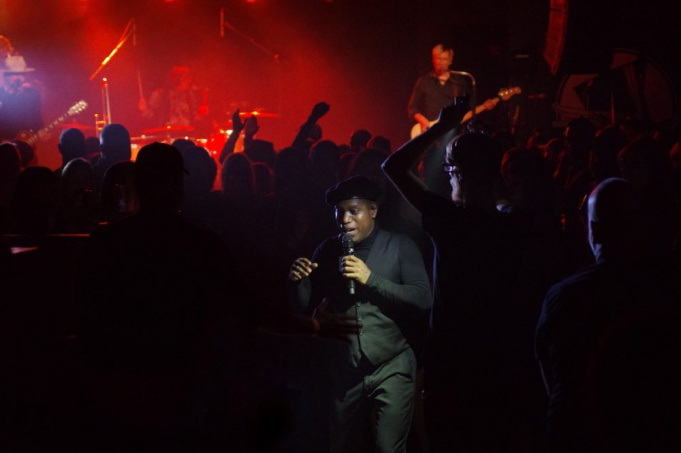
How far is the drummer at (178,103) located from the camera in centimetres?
1647

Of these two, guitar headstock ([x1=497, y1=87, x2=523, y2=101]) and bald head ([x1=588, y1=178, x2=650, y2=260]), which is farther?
guitar headstock ([x1=497, y1=87, x2=523, y2=101])

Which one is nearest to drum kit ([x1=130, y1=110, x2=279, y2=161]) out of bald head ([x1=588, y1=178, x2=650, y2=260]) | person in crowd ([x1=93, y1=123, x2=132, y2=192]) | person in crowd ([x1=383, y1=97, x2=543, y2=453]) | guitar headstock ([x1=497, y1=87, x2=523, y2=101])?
guitar headstock ([x1=497, y1=87, x2=523, y2=101])

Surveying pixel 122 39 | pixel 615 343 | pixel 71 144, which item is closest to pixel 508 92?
pixel 71 144

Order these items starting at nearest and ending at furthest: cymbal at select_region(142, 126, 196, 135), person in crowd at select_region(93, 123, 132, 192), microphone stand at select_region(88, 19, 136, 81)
Answer: person in crowd at select_region(93, 123, 132, 192), cymbal at select_region(142, 126, 196, 135), microphone stand at select_region(88, 19, 136, 81)

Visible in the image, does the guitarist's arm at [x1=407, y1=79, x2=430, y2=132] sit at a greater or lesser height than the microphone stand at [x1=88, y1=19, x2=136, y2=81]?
lesser

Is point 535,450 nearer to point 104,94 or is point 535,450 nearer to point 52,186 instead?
point 52,186

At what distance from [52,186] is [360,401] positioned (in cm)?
263

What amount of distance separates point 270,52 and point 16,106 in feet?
21.5

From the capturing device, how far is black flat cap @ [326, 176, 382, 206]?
374cm

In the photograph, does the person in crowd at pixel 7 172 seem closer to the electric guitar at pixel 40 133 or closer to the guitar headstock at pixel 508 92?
the electric guitar at pixel 40 133

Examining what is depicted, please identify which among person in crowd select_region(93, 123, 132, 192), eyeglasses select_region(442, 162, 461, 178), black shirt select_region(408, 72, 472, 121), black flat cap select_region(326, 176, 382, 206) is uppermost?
black shirt select_region(408, 72, 472, 121)

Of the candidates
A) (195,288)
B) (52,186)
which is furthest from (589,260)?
(52,186)

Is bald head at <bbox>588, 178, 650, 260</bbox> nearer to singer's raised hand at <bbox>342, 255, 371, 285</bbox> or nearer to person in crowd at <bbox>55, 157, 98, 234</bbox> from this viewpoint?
singer's raised hand at <bbox>342, 255, 371, 285</bbox>

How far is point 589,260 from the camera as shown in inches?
151
